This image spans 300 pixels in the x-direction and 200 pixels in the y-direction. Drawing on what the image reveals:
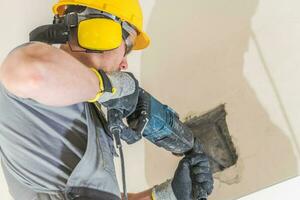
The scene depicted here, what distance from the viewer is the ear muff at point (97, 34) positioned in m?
1.23

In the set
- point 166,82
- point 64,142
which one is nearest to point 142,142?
point 166,82

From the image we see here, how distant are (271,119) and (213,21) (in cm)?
51

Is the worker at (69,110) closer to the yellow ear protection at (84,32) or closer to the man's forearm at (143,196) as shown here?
the yellow ear protection at (84,32)

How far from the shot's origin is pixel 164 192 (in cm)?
163

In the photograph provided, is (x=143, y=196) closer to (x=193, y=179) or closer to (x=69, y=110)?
(x=193, y=179)

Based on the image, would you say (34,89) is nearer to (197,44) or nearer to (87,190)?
(87,190)

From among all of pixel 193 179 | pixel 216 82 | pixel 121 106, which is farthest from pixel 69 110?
pixel 216 82

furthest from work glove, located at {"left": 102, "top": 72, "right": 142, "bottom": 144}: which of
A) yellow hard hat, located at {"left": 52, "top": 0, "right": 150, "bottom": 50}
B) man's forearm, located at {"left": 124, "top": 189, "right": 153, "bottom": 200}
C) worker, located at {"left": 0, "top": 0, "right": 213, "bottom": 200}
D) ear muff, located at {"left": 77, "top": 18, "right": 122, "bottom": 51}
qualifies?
man's forearm, located at {"left": 124, "top": 189, "right": 153, "bottom": 200}

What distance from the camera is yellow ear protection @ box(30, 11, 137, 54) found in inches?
48.7

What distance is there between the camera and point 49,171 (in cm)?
117

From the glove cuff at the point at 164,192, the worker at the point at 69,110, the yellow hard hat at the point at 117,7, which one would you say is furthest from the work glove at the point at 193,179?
the yellow hard hat at the point at 117,7

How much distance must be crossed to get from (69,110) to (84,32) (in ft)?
0.79

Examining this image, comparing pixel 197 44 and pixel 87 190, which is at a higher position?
pixel 197 44

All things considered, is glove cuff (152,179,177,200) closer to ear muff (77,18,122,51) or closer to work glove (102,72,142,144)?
work glove (102,72,142,144)
